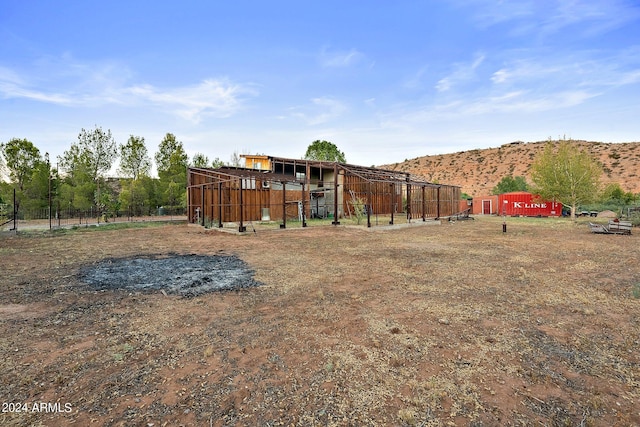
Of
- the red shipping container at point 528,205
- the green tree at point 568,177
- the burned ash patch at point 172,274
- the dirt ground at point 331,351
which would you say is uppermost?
the green tree at point 568,177

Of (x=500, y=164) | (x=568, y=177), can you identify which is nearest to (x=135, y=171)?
(x=568, y=177)

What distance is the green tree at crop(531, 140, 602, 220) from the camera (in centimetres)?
2370

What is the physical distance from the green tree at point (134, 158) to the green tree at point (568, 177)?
3935 cm

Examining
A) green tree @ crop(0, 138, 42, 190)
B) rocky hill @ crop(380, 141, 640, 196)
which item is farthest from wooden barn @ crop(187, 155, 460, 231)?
rocky hill @ crop(380, 141, 640, 196)

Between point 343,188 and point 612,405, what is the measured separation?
24.7 metres

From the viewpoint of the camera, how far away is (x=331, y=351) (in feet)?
11.1

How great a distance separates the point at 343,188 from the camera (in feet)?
88.3

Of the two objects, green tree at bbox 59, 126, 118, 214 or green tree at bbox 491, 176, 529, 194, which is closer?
green tree at bbox 59, 126, 118, 214

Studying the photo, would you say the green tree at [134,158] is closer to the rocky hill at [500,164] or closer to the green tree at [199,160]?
the green tree at [199,160]

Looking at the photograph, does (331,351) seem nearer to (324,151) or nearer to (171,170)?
(171,170)

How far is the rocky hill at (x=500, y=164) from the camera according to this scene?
46.3m

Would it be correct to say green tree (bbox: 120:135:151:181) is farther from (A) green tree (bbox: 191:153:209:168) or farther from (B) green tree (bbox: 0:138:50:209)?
(B) green tree (bbox: 0:138:50:209)

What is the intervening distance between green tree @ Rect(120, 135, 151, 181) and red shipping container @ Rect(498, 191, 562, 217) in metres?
37.8

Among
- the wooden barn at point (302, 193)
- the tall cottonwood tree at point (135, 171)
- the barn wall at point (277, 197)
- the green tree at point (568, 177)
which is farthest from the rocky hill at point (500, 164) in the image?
the tall cottonwood tree at point (135, 171)
